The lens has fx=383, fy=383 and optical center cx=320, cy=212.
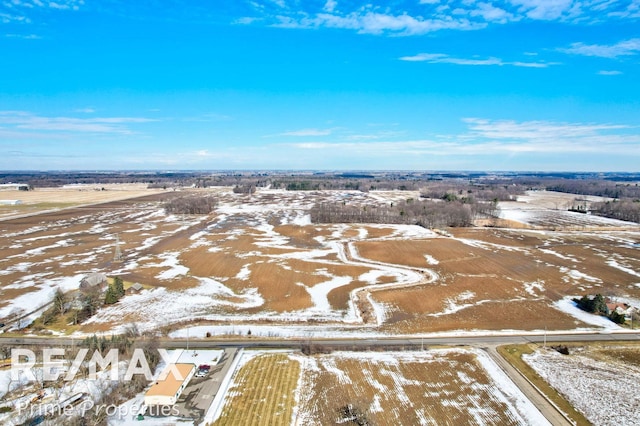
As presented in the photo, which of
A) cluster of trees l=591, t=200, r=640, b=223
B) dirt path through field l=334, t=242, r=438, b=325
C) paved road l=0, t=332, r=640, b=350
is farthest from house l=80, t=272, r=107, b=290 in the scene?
cluster of trees l=591, t=200, r=640, b=223

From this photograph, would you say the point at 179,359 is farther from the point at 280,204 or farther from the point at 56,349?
the point at 280,204

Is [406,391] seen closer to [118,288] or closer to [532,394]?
[532,394]

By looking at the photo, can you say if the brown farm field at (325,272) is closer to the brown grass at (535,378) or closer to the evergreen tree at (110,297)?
the evergreen tree at (110,297)

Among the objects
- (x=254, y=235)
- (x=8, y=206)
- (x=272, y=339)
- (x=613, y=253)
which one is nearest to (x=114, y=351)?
(x=272, y=339)

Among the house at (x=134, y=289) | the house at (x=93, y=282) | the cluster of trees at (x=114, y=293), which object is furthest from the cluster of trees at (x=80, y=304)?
the house at (x=134, y=289)

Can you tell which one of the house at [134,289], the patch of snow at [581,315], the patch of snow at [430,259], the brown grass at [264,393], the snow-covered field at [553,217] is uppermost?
the snow-covered field at [553,217]

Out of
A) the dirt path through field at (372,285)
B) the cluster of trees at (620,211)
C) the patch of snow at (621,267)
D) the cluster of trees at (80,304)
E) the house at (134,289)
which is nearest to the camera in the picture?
the cluster of trees at (80,304)

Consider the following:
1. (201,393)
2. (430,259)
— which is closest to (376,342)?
(201,393)

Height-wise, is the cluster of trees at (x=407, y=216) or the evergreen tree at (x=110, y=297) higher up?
the cluster of trees at (x=407, y=216)
